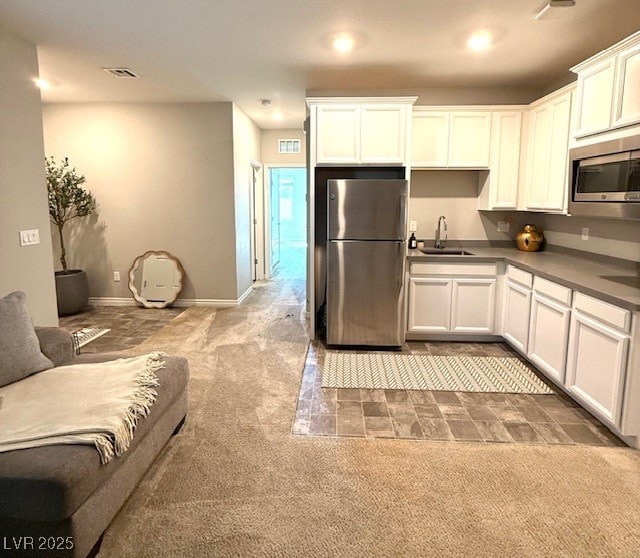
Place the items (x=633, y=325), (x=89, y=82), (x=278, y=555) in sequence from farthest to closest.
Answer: (x=89, y=82) < (x=633, y=325) < (x=278, y=555)

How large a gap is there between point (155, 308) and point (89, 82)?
8.51 feet

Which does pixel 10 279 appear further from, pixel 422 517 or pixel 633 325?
pixel 633 325

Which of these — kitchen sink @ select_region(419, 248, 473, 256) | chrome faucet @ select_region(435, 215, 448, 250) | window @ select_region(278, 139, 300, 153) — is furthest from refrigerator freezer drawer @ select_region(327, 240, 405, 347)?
window @ select_region(278, 139, 300, 153)

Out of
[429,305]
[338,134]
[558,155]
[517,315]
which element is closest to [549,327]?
[517,315]

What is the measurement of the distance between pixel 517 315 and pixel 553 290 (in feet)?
2.30

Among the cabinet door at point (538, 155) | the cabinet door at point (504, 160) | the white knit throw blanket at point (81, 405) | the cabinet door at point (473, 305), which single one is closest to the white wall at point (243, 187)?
the cabinet door at point (473, 305)

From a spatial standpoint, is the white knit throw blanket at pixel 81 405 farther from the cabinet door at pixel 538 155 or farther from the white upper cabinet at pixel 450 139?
the cabinet door at pixel 538 155

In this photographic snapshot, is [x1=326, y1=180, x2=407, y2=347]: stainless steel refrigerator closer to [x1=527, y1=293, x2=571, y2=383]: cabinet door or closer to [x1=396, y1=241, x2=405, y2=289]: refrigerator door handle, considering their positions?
[x1=396, y1=241, x2=405, y2=289]: refrigerator door handle

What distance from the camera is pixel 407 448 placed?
2.43 m

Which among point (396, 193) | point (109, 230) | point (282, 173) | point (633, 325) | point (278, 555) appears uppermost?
point (282, 173)

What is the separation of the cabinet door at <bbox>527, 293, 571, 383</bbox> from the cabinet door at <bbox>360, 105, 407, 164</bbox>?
1728 mm

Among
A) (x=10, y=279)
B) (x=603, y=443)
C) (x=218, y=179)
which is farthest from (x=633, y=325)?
(x=218, y=179)

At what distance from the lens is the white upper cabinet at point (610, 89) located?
2537mm

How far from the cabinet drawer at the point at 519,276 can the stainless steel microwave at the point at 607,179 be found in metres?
0.60
